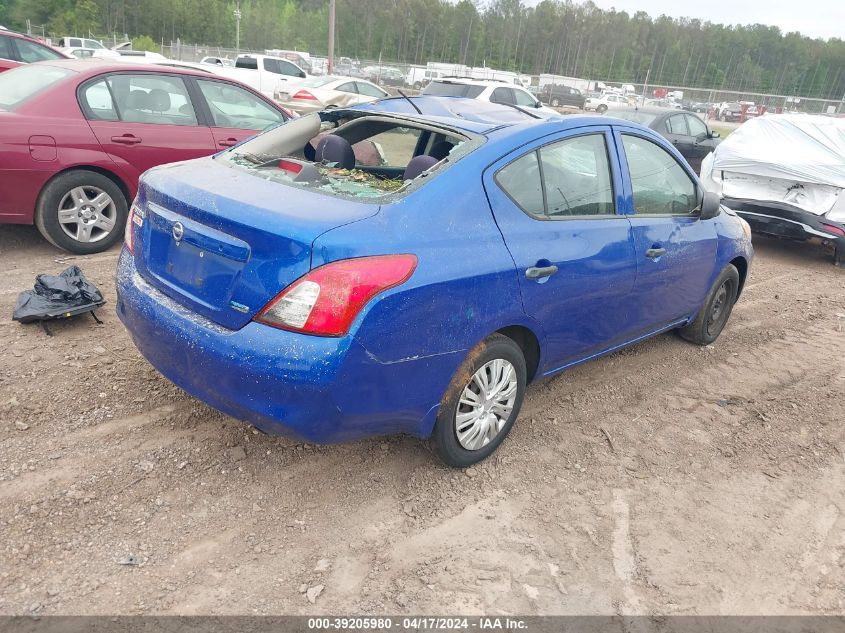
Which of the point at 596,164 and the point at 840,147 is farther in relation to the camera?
the point at 840,147

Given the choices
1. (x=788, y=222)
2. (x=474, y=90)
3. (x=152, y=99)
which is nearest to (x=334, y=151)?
(x=152, y=99)

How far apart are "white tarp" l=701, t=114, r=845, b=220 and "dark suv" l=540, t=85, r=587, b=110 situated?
1375 inches

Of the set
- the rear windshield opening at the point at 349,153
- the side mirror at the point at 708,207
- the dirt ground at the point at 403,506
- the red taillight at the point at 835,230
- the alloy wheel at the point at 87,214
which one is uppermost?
the rear windshield opening at the point at 349,153

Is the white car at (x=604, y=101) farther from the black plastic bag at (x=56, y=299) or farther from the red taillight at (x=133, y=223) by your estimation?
the red taillight at (x=133, y=223)

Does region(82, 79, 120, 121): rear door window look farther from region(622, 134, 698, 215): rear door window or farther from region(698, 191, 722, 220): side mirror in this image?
region(698, 191, 722, 220): side mirror

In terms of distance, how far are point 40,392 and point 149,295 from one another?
44.5 inches

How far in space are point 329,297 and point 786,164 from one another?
758 centimetres

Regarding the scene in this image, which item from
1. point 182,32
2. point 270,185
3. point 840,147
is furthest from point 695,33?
point 270,185

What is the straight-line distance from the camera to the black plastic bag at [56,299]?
4.23m

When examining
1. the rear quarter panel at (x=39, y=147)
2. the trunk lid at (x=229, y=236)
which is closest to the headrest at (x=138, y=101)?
the rear quarter panel at (x=39, y=147)

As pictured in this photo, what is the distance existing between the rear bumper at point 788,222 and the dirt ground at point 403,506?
4304 millimetres

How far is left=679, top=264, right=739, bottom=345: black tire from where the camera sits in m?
4.92

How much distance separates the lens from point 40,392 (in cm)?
352

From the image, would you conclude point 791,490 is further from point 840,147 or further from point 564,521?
point 840,147
